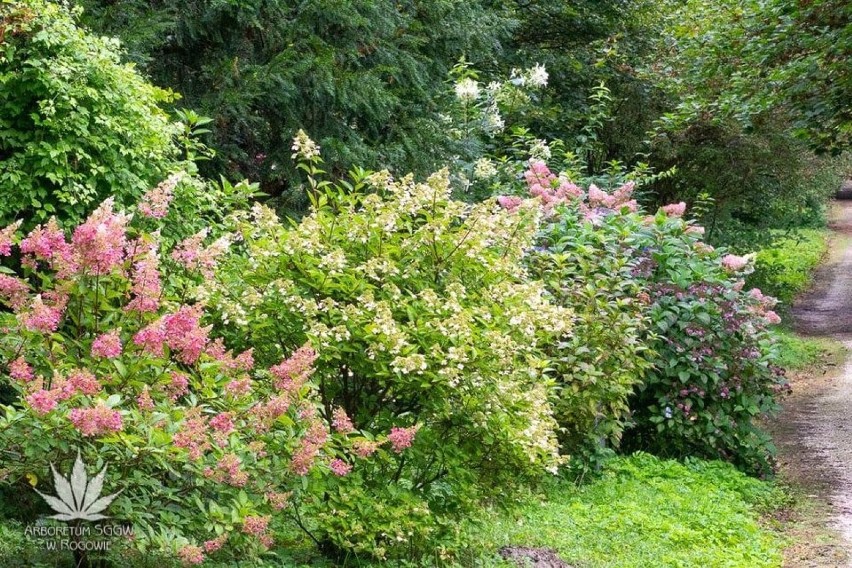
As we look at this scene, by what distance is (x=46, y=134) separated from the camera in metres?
5.76

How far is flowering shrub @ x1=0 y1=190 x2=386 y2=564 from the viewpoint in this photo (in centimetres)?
371

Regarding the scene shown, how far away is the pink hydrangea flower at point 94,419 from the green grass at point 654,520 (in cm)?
278

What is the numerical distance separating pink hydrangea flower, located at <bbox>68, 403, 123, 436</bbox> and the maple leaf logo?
0.42m

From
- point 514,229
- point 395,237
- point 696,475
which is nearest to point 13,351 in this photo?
point 395,237

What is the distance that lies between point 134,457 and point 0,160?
8.89 ft

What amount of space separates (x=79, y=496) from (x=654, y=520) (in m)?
4.11

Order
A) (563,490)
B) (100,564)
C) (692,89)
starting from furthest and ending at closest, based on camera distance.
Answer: (692,89)
(563,490)
(100,564)

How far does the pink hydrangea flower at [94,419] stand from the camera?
348 cm

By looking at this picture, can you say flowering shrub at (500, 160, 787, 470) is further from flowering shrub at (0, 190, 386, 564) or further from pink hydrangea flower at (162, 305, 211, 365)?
pink hydrangea flower at (162, 305, 211, 365)

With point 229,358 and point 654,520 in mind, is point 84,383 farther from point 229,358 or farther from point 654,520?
point 654,520

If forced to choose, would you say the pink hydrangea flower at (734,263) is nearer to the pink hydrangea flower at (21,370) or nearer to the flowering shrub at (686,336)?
the flowering shrub at (686,336)

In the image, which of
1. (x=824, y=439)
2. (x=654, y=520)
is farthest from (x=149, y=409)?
(x=824, y=439)

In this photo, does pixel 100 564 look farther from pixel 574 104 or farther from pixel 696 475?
pixel 574 104

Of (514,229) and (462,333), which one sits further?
(514,229)
